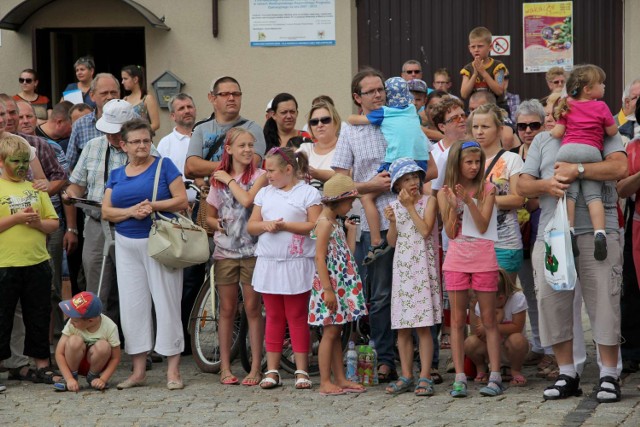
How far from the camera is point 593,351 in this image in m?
9.63

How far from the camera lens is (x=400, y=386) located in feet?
27.0

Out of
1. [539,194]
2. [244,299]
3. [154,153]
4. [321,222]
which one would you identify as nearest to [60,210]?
[154,153]

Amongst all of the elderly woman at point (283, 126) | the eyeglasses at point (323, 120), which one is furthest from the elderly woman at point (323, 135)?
the elderly woman at point (283, 126)

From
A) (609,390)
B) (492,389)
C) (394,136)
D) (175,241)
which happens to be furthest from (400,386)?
(175,241)

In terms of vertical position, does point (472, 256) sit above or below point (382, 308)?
above

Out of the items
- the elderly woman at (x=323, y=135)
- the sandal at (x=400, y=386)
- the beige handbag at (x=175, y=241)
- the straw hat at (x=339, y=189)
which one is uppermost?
the elderly woman at (x=323, y=135)

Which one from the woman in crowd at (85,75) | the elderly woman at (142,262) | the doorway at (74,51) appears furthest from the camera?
the doorway at (74,51)

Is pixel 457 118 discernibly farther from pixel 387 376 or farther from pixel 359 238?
pixel 387 376

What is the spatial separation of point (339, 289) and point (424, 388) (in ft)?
2.92

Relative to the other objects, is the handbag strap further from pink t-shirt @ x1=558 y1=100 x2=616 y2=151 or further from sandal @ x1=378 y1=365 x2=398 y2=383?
sandal @ x1=378 y1=365 x2=398 y2=383

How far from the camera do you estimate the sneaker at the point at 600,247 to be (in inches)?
300

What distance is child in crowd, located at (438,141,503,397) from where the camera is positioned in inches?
320

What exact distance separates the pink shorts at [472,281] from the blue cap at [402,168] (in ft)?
2.38

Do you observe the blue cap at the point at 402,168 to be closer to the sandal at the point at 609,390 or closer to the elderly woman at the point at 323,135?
the elderly woman at the point at 323,135
